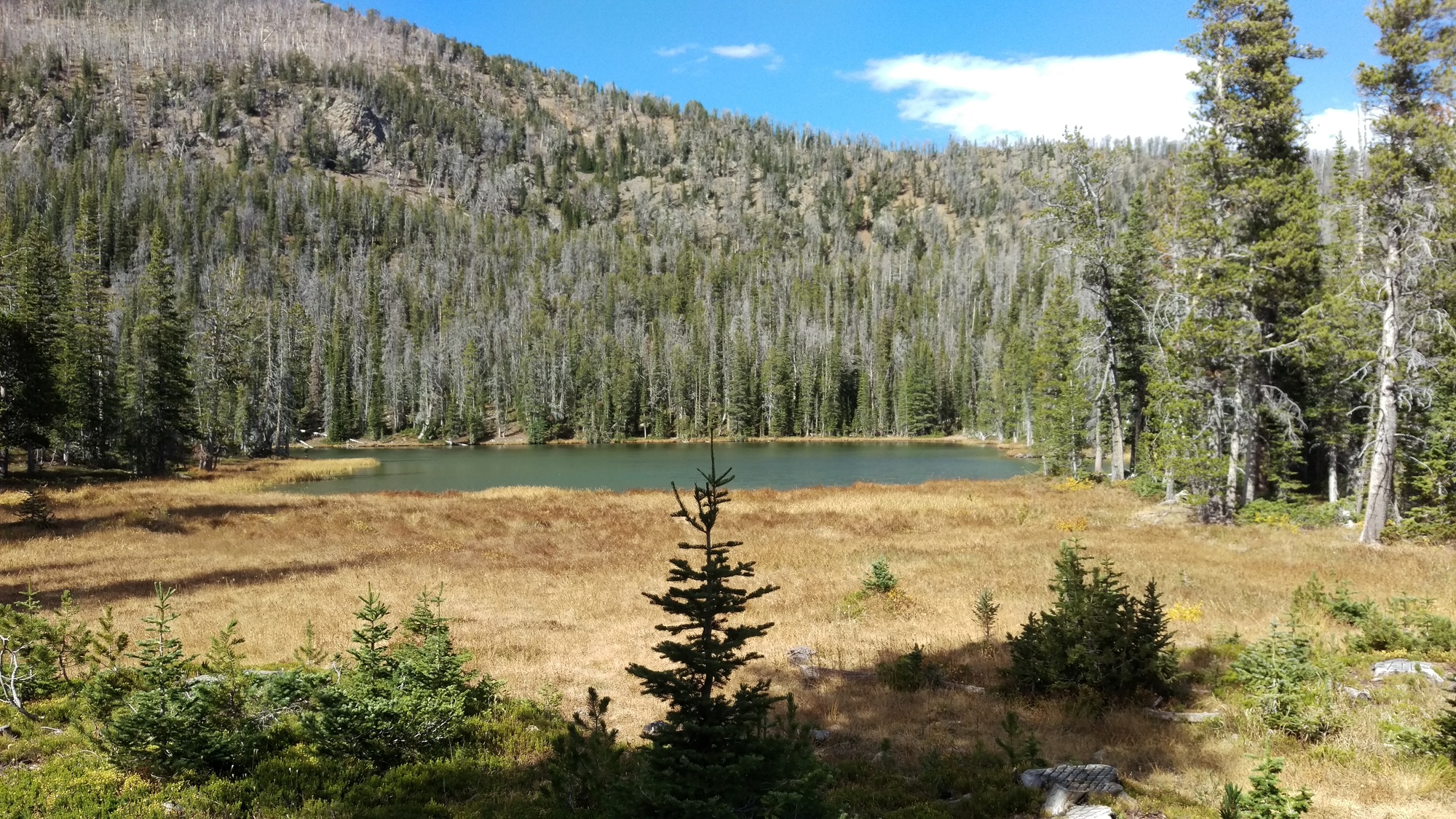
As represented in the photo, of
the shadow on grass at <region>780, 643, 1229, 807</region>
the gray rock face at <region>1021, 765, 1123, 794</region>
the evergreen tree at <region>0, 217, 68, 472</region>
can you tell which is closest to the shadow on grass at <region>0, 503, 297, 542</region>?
the evergreen tree at <region>0, 217, 68, 472</region>

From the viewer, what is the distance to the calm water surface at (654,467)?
5334 cm

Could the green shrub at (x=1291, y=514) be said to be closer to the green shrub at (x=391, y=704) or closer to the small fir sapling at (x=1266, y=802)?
the small fir sapling at (x=1266, y=802)

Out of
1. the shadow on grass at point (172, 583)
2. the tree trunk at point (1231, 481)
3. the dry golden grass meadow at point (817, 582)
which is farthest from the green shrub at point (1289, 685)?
the shadow on grass at point (172, 583)

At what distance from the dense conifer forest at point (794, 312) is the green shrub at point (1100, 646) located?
20.2 feet

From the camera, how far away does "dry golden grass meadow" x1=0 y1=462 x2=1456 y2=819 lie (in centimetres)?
832

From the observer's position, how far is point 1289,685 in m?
8.75

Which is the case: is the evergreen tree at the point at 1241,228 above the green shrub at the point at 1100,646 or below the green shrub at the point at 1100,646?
above

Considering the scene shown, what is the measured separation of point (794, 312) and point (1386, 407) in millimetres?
138422

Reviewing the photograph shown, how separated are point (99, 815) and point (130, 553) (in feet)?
68.7

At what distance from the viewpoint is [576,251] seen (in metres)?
182

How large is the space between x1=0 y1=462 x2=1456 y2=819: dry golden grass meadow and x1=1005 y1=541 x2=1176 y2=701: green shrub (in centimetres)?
61

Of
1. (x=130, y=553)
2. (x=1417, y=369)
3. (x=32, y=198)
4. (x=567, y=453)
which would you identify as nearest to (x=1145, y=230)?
(x=1417, y=369)

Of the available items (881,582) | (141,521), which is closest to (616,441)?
(141,521)

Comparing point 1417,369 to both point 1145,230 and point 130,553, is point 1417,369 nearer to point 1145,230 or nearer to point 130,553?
point 1145,230
